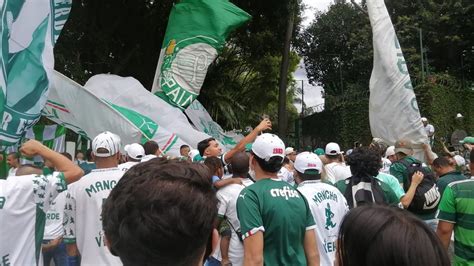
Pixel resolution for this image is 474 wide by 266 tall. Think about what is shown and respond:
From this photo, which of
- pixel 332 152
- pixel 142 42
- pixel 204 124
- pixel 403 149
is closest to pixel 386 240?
pixel 332 152

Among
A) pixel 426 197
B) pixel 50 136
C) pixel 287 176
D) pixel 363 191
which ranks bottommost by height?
pixel 50 136

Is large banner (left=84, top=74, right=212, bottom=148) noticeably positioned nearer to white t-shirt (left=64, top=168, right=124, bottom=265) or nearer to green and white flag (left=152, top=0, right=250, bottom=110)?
Answer: green and white flag (left=152, top=0, right=250, bottom=110)

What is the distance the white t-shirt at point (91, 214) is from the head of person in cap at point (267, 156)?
1099 mm

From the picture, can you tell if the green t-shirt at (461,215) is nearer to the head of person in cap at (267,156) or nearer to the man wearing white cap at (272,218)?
the man wearing white cap at (272,218)

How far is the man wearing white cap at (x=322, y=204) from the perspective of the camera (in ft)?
15.7

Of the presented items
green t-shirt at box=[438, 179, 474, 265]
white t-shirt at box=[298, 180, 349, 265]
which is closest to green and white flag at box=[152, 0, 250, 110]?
white t-shirt at box=[298, 180, 349, 265]

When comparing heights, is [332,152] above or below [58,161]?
below

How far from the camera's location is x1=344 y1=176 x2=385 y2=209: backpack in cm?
523

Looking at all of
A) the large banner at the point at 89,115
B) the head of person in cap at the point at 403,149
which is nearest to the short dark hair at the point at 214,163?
→ the head of person in cap at the point at 403,149

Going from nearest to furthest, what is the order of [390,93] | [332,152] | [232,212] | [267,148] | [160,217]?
[160,217] < [267,148] < [232,212] < [332,152] < [390,93]

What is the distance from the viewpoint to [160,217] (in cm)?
170

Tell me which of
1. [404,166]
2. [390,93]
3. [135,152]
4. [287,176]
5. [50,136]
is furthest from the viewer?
[50,136]

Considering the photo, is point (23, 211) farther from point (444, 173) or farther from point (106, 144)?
point (444, 173)

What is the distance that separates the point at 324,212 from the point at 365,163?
747mm
